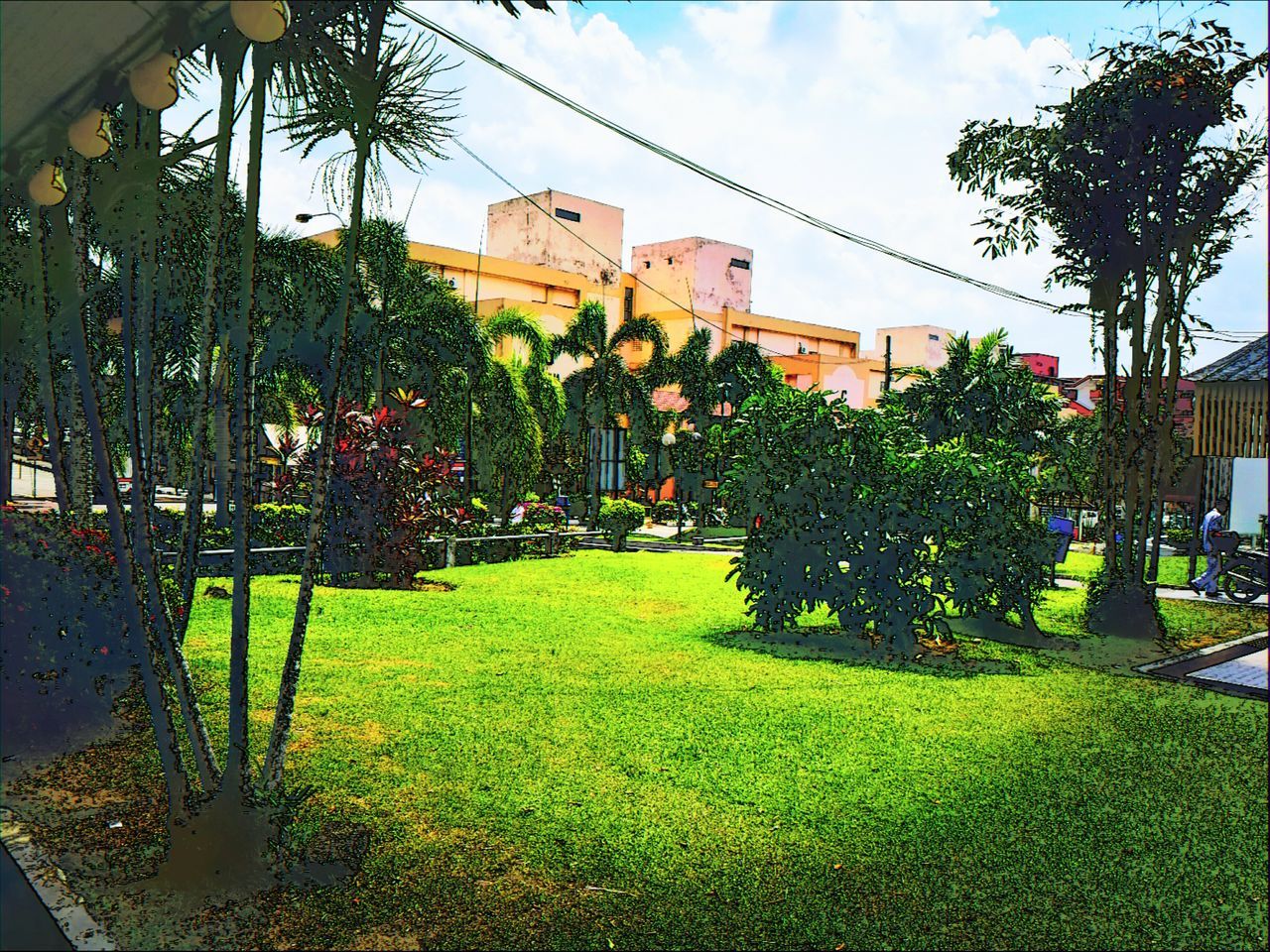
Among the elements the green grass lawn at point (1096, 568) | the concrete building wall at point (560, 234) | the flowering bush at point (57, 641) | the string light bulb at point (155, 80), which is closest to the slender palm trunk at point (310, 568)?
the string light bulb at point (155, 80)

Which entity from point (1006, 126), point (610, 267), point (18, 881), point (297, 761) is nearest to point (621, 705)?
point (297, 761)

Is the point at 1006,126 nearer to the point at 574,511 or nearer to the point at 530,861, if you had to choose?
the point at 530,861

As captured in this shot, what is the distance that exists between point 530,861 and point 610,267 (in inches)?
2027

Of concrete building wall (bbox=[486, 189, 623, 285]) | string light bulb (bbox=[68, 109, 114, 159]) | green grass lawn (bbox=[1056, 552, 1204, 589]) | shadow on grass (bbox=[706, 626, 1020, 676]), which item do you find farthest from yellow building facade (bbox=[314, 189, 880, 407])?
string light bulb (bbox=[68, 109, 114, 159])

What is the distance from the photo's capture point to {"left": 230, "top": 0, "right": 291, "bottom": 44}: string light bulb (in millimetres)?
3773

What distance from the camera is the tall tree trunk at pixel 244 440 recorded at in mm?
4219

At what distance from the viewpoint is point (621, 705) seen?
24.6 feet

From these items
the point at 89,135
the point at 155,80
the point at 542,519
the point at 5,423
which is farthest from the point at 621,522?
the point at 155,80

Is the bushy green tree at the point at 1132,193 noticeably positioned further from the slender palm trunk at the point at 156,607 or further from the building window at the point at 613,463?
the building window at the point at 613,463

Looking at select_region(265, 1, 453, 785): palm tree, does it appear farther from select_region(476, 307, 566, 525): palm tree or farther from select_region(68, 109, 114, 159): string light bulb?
select_region(476, 307, 566, 525): palm tree

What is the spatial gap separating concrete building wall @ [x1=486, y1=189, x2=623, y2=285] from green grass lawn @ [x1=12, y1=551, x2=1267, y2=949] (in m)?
43.3

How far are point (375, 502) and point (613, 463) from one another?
3085cm

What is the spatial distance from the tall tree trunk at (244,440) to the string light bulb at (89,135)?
1178 mm

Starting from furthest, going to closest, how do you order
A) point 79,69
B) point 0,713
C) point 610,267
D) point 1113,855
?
point 610,267
point 0,713
point 79,69
point 1113,855
